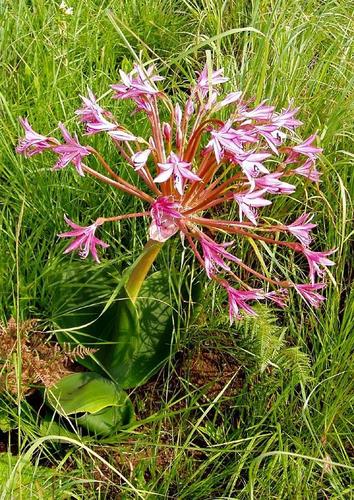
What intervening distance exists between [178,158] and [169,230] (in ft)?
0.39

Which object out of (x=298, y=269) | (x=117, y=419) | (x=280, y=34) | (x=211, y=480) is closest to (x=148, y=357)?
(x=117, y=419)

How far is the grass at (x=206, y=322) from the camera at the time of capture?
4.52ft

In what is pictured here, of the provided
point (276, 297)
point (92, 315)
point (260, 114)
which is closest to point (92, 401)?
point (92, 315)

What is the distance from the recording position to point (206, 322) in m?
1.60

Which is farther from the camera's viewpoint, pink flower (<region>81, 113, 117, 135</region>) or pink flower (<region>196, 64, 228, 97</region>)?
pink flower (<region>196, 64, 228, 97</region>)

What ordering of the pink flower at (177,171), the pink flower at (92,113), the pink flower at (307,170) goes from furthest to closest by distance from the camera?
the pink flower at (307,170) → the pink flower at (92,113) → the pink flower at (177,171)

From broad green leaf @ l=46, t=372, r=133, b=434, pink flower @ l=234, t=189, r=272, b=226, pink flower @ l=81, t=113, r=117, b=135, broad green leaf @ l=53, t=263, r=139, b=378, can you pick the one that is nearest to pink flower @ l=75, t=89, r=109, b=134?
pink flower @ l=81, t=113, r=117, b=135

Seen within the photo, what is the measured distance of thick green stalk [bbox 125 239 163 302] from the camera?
4.09 ft

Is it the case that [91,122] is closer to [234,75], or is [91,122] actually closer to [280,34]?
[234,75]

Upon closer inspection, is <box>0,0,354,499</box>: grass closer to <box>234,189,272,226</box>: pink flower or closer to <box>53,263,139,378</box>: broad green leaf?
<box>53,263,139,378</box>: broad green leaf

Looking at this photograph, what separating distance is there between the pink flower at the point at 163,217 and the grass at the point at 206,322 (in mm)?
256

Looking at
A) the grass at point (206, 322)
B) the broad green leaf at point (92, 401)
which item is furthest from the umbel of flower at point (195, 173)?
the broad green leaf at point (92, 401)

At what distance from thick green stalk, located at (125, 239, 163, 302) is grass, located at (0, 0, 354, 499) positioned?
0.70 ft

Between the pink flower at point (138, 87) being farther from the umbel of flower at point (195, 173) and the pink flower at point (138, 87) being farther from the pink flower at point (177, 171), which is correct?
the pink flower at point (177, 171)
